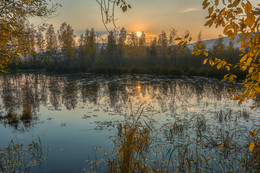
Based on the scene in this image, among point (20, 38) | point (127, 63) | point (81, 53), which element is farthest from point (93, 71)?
point (81, 53)

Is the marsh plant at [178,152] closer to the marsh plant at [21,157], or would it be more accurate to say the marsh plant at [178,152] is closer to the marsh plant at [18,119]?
the marsh plant at [21,157]

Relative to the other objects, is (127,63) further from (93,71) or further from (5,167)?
(5,167)

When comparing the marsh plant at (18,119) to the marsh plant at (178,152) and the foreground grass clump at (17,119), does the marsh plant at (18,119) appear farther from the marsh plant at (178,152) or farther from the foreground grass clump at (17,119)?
the marsh plant at (178,152)

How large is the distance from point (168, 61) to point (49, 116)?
2160 centimetres

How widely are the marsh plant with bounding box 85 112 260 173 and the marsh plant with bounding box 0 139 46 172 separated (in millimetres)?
1425

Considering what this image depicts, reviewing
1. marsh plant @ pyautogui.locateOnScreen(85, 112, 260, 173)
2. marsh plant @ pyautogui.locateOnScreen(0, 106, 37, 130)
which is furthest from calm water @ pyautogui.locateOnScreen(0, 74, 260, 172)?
marsh plant @ pyautogui.locateOnScreen(85, 112, 260, 173)

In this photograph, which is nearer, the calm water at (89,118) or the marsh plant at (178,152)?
the marsh plant at (178,152)

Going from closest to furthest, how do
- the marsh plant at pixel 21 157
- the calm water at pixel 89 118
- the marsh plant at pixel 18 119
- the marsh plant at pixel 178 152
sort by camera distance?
the marsh plant at pixel 178 152
the marsh plant at pixel 21 157
the calm water at pixel 89 118
the marsh plant at pixel 18 119

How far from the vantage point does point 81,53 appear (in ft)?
189

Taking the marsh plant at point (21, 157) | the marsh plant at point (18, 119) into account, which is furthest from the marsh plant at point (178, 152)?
the marsh plant at point (18, 119)

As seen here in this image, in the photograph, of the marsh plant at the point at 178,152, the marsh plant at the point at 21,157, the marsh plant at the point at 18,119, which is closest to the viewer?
the marsh plant at the point at 178,152

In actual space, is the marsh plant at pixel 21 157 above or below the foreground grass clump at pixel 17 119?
below

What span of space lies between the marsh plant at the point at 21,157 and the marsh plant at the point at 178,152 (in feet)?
4.68

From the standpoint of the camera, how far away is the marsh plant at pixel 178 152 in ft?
11.3
